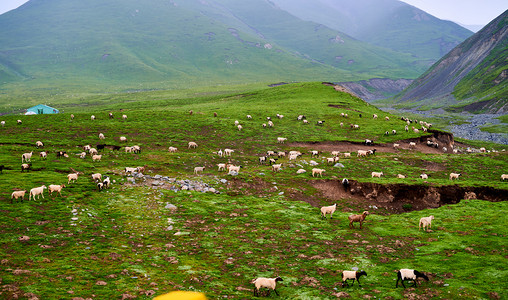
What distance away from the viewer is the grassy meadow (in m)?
15.5

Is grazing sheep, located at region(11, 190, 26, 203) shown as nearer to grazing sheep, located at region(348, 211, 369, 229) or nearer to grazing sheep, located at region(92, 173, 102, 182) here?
grazing sheep, located at region(92, 173, 102, 182)

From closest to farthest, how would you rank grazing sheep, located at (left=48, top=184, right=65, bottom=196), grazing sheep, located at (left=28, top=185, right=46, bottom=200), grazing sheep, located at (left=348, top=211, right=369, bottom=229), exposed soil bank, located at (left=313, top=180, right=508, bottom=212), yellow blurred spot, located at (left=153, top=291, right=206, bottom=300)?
yellow blurred spot, located at (left=153, top=291, right=206, bottom=300)
grazing sheep, located at (left=28, top=185, right=46, bottom=200)
grazing sheep, located at (left=348, top=211, right=369, bottom=229)
grazing sheep, located at (left=48, top=184, right=65, bottom=196)
exposed soil bank, located at (left=313, top=180, right=508, bottom=212)

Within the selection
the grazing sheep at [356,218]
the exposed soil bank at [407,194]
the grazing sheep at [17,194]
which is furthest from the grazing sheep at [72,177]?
the grazing sheep at [356,218]

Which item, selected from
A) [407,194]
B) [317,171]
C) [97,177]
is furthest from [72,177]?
[407,194]

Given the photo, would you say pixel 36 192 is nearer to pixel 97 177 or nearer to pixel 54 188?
pixel 54 188

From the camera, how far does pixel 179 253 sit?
1895 cm

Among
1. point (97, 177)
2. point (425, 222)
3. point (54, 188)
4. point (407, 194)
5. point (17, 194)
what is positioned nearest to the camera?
point (17, 194)

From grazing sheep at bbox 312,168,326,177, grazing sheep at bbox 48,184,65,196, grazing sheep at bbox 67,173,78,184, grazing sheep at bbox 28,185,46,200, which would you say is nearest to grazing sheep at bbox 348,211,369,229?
grazing sheep at bbox 312,168,326,177

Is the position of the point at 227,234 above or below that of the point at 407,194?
above

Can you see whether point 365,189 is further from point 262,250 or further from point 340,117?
point 340,117

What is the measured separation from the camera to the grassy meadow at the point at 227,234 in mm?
15484

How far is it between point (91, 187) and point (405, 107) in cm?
19974

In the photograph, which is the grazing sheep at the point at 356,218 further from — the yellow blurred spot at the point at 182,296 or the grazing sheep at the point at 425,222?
the yellow blurred spot at the point at 182,296

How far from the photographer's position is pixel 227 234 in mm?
22031
